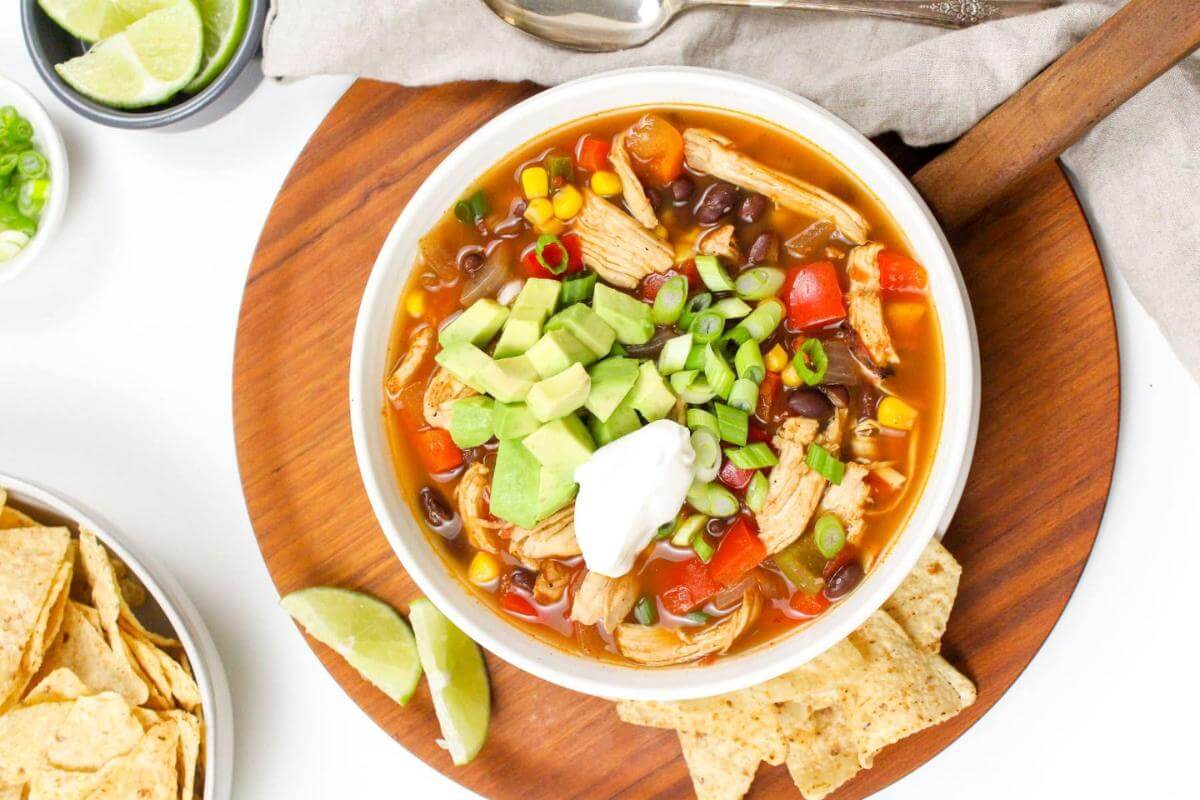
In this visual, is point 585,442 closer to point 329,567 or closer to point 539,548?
point 539,548

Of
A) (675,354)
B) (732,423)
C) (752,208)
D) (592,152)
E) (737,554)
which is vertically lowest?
(737,554)

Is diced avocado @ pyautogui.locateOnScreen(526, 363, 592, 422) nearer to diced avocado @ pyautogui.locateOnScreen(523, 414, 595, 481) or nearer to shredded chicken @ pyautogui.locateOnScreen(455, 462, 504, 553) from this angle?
diced avocado @ pyautogui.locateOnScreen(523, 414, 595, 481)

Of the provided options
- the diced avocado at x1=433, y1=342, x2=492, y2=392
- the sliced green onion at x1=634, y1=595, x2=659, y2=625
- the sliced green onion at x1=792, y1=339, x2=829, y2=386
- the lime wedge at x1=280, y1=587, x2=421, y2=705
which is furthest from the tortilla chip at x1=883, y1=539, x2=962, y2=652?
the lime wedge at x1=280, y1=587, x2=421, y2=705

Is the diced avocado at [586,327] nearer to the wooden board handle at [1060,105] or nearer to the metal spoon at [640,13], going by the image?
the metal spoon at [640,13]

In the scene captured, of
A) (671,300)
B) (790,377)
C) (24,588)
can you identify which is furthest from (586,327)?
(24,588)

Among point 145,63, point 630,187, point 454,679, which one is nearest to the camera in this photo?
point 630,187

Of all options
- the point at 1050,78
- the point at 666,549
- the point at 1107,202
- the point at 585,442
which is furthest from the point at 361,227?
the point at 1107,202

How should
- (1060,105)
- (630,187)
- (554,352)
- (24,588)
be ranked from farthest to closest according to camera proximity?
(24,588) < (630,187) < (554,352) < (1060,105)

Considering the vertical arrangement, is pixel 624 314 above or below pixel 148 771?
above

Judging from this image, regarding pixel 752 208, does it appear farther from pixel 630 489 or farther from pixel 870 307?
pixel 630 489
